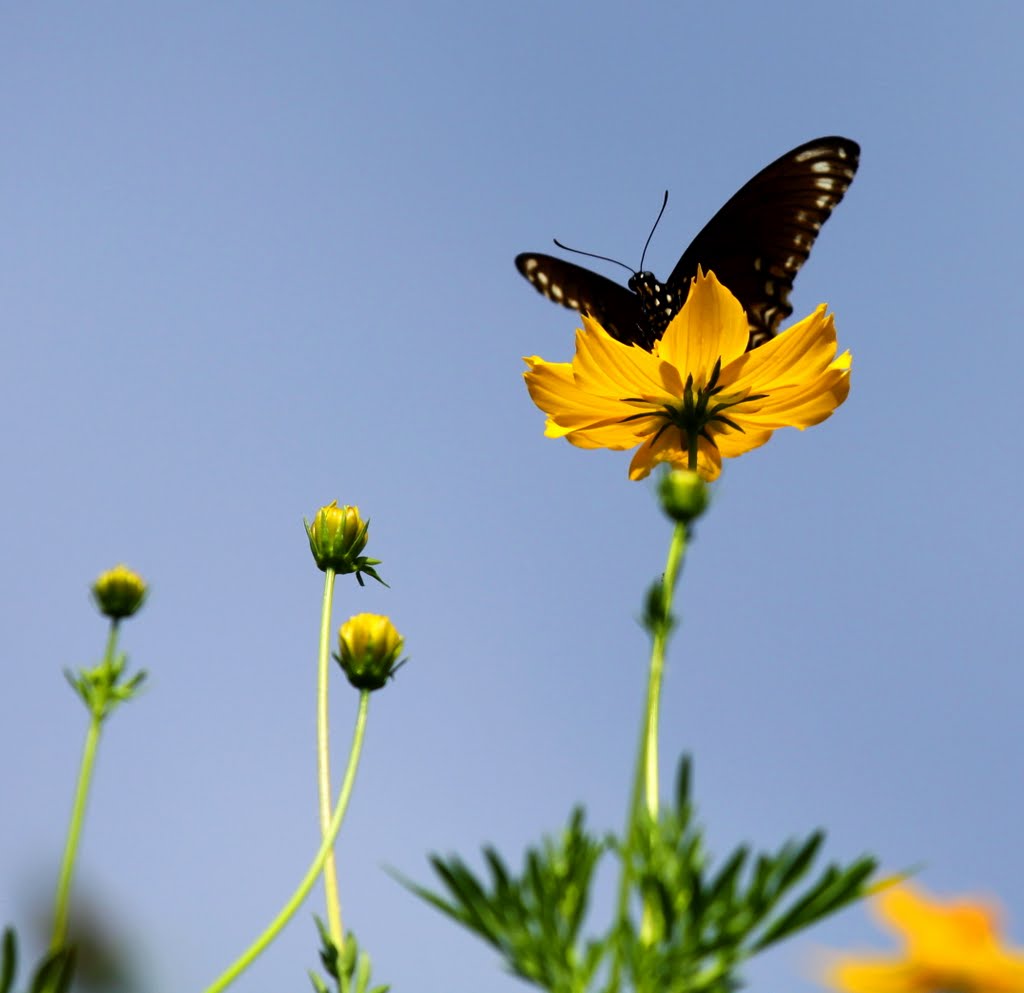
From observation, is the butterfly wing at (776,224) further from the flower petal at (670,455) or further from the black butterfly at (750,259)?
the flower petal at (670,455)

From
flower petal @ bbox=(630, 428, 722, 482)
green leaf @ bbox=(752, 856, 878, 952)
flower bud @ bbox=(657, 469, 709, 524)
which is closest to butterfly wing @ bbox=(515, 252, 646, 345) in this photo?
flower petal @ bbox=(630, 428, 722, 482)

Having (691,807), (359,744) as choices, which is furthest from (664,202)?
(691,807)

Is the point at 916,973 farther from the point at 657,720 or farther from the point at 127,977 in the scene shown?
the point at 127,977

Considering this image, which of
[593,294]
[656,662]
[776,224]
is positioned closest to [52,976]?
[656,662]

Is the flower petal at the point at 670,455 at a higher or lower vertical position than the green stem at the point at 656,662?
higher

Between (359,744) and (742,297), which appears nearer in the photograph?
(359,744)

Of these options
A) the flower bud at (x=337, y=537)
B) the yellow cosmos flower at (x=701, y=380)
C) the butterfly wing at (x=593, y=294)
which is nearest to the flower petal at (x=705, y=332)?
the yellow cosmos flower at (x=701, y=380)

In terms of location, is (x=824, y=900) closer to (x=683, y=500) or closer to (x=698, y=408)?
(x=683, y=500)
